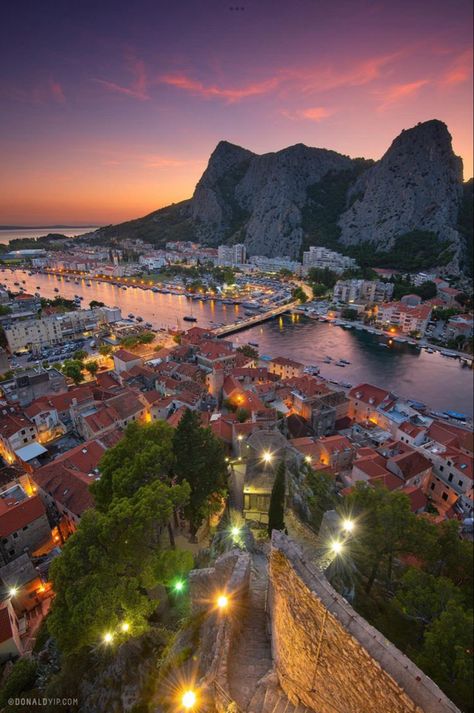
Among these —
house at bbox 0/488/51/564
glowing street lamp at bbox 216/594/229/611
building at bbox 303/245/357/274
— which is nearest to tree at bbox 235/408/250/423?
house at bbox 0/488/51/564


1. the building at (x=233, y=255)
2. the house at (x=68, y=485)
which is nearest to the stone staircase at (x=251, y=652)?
the house at (x=68, y=485)

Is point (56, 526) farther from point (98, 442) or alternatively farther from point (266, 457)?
point (266, 457)

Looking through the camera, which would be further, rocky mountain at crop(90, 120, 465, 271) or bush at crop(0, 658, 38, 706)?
rocky mountain at crop(90, 120, 465, 271)

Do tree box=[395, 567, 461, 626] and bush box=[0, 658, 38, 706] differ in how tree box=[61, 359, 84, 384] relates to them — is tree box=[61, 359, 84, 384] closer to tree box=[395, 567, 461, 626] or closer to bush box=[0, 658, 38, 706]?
bush box=[0, 658, 38, 706]

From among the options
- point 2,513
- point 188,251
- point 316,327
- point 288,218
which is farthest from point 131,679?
point 188,251

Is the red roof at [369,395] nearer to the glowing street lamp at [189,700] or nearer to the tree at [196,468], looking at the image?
the tree at [196,468]

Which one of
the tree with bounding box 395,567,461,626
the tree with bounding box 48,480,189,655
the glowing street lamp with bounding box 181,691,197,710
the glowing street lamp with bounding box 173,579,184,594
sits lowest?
the tree with bounding box 395,567,461,626

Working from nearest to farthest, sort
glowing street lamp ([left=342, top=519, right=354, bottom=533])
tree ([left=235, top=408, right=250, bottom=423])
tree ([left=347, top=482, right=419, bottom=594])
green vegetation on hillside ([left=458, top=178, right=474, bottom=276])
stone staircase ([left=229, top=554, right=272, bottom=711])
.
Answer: stone staircase ([left=229, top=554, right=272, bottom=711])
tree ([left=347, top=482, right=419, bottom=594])
glowing street lamp ([left=342, top=519, right=354, bottom=533])
tree ([left=235, top=408, right=250, bottom=423])
green vegetation on hillside ([left=458, top=178, right=474, bottom=276])
